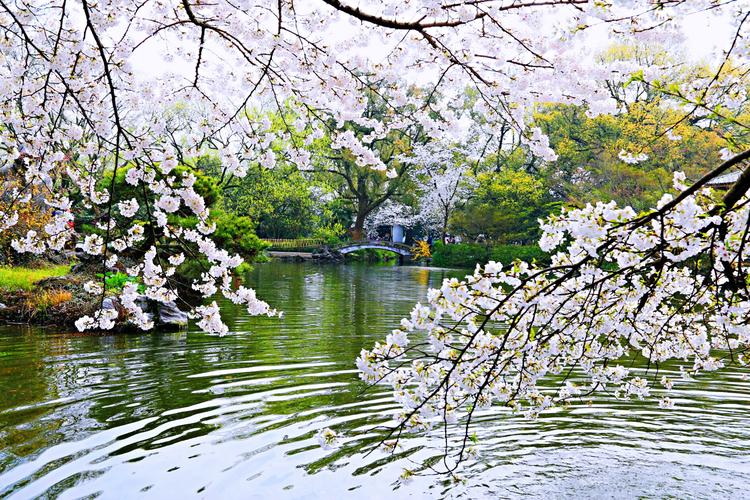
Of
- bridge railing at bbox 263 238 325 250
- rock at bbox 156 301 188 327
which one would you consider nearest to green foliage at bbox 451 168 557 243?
bridge railing at bbox 263 238 325 250

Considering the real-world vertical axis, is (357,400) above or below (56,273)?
below

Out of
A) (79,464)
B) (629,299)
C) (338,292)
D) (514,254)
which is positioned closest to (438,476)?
(629,299)

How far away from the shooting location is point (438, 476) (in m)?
4.37

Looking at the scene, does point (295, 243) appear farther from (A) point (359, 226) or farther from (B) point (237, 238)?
(B) point (237, 238)

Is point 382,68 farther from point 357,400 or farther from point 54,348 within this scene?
point 54,348

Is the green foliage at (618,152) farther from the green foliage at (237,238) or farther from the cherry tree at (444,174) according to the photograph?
the green foliage at (237,238)

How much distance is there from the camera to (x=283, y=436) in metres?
5.03

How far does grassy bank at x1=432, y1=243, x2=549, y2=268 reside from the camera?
28.7 metres

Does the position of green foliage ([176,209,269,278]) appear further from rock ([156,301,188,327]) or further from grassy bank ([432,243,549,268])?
grassy bank ([432,243,549,268])

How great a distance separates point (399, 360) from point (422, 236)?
37.8 metres

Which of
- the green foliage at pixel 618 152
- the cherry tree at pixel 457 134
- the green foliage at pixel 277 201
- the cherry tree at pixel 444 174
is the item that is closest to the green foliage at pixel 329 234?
the green foliage at pixel 277 201

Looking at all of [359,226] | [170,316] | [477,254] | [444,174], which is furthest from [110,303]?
[359,226]

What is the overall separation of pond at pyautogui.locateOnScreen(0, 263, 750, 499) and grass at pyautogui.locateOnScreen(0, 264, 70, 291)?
9.85 feet

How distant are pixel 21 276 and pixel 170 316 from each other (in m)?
3.29
